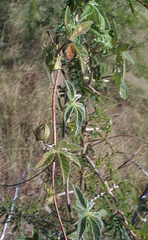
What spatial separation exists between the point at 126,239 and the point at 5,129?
4.53 feet

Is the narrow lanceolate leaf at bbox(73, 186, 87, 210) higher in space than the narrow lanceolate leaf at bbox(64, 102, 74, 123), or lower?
lower

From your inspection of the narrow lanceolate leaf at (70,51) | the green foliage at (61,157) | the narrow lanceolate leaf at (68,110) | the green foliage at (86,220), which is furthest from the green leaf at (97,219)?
the narrow lanceolate leaf at (70,51)

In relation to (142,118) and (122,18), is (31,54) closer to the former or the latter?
(122,18)

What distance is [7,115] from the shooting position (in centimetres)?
193

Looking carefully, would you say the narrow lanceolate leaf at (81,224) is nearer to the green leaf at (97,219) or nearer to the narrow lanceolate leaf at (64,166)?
the green leaf at (97,219)

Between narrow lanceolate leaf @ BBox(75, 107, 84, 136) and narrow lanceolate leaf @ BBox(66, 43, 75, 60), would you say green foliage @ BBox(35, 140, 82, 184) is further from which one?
narrow lanceolate leaf @ BBox(66, 43, 75, 60)

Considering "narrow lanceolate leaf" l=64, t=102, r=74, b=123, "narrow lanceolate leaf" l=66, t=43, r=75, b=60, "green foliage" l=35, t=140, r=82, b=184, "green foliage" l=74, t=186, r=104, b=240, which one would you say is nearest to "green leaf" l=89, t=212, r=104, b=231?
"green foliage" l=74, t=186, r=104, b=240

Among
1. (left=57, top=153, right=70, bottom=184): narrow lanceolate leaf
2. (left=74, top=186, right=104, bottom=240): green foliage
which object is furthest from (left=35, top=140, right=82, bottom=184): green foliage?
(left=74, top=186, right=104, bottom=240): green foliage

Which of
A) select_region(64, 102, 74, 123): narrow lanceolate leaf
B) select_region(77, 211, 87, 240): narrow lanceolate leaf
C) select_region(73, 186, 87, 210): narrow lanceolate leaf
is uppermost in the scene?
select_region(64, 102, 74, 123): narrow lanceolate leaf

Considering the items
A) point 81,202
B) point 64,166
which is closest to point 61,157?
point 64,166

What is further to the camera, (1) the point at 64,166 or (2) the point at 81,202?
(2) the point at 81,202

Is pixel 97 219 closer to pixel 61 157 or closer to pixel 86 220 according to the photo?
pixel 86 220

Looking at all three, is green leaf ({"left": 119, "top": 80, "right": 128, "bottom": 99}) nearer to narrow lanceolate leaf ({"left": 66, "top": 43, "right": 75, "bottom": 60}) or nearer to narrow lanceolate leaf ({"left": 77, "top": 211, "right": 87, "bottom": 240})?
narrow lanceolate leaf ({"left": 66, "top": 43, "right": 75, "bottom": 60})

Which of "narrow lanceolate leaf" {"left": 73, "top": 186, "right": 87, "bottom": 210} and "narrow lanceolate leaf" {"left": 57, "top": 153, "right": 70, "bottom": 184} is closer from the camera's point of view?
"narrow lanceolate leaf" {"left": 57, "top": 153, "right": 70, "bottom": 184}
